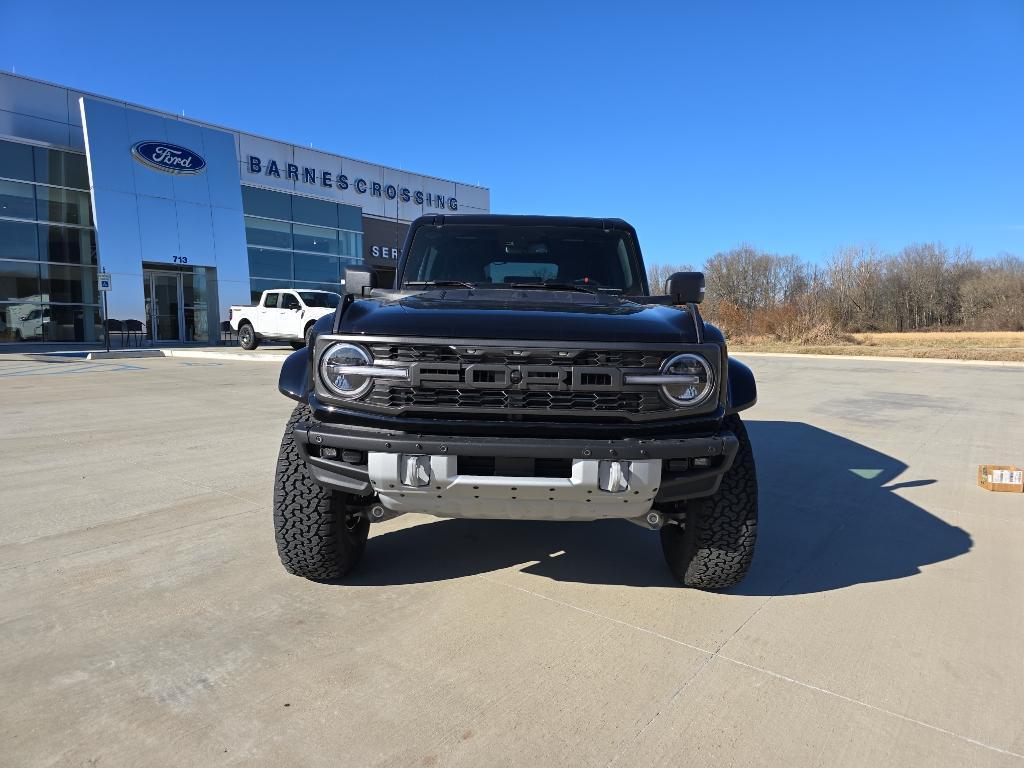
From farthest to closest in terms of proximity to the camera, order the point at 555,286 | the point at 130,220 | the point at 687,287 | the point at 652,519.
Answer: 1. the point at 130,220
2. the point at 555,286
3. the point at 687,287
4. the point at 652,519

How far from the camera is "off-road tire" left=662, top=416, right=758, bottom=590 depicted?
8.60 feet

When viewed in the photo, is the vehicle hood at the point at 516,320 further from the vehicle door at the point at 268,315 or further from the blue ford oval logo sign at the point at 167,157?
the blue ford oval logo sign at the point at 167,157

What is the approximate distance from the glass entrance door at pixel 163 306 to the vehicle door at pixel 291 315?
757 cm

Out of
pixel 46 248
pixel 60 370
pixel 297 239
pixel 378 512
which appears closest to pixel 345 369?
pixel 378 512

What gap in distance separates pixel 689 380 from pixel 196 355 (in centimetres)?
1856

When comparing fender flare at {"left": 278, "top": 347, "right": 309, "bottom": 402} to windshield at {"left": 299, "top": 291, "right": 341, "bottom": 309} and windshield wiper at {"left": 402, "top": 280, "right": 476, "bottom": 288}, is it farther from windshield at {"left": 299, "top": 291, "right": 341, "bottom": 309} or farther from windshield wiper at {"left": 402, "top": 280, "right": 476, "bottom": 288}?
windshield at {"left": 299, "top": 291, "right": 341, "bottom": 309}

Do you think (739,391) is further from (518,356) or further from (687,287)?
(518,356)

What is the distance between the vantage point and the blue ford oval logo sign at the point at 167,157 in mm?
21594

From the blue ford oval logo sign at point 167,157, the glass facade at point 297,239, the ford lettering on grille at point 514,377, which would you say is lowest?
the ford lettering on grille at point 514,377

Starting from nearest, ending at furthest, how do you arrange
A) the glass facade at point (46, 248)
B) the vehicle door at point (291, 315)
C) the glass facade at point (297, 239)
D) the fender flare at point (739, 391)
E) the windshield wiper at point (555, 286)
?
the fender flare at point (739, 391)
the windshield wiper at point (555, 286)
the vehicle door at point (291, 315)
the glass facade at point (46, 248)
the glass facade at point (297, 239)

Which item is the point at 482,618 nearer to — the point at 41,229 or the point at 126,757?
the point at 126,757

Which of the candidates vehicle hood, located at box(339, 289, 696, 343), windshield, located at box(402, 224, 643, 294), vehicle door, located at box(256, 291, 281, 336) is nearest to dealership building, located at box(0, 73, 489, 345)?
vehicle door, located at box(256, 291, 281, 336)

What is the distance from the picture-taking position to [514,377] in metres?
2.26

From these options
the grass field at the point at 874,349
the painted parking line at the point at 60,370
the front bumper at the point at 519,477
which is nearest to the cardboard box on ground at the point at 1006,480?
the front bumper at the point at 519,477
